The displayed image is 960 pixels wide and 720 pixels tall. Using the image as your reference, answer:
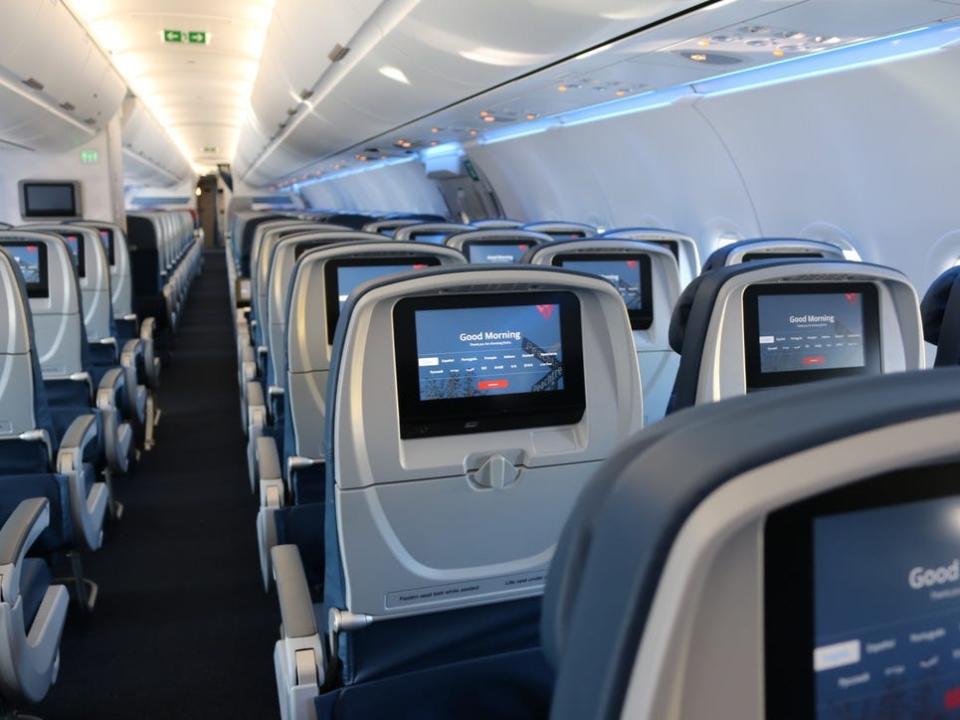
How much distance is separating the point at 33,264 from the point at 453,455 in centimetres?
373

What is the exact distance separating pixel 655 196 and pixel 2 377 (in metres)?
8.00

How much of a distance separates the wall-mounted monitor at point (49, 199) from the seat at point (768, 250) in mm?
11711

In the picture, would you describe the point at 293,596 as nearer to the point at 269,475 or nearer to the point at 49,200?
the point at 269,475

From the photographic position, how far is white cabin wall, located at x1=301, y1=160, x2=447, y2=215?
1944 centimetres

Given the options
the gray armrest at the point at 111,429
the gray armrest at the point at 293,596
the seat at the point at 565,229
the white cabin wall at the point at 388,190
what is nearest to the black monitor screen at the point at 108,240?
the gray armrest at the point at 111,429

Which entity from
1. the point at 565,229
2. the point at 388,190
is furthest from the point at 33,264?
the point at 388,190

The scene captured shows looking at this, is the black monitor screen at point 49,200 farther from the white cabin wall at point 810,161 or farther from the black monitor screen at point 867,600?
the black monitor screen at point 867,600

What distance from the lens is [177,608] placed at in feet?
14.0

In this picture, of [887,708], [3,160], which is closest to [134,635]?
[887,708]

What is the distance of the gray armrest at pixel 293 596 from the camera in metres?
2.27

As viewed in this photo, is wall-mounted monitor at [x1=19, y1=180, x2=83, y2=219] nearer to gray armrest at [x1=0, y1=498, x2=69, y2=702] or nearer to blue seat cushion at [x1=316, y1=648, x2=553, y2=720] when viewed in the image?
gray armrest at [x1=0, y1=498, x2=69, y2=702]

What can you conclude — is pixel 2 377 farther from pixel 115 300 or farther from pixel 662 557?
pixel 115 300

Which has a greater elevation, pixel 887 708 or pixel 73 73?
pixel 73 73

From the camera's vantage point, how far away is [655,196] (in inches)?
405
